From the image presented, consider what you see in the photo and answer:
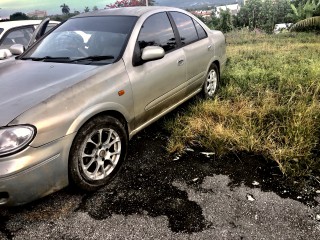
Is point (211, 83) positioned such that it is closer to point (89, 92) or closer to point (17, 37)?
point (89, 92)

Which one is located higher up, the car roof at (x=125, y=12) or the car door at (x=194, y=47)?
→ the car roof at (x=125, y=12)

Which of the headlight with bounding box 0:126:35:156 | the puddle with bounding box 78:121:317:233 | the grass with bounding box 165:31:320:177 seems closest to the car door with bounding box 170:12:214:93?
the grass with bounding box 165:31:320:177

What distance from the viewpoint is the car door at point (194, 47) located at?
14.3 feet

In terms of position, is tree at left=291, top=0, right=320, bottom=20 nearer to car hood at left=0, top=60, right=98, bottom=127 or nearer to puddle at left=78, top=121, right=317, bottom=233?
puddle at left=78, top=121, right=317, bottom=233

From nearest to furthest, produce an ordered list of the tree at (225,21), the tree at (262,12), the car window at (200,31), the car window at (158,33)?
the car window at (158,33) → the car window at (200,31) → the tree at (225,21) → the tree at (262,12)

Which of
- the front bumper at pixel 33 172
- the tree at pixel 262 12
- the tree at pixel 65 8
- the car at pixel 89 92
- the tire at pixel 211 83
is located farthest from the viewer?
the tree at pixel 65 8

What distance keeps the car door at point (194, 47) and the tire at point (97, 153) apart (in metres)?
1.56

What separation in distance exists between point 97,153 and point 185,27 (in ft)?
7.59

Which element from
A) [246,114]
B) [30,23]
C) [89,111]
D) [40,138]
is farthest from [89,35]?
[30,23]

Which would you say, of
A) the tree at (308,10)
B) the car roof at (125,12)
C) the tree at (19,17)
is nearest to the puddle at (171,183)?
the car roof at (125,12)

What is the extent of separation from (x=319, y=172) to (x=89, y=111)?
2.27 m

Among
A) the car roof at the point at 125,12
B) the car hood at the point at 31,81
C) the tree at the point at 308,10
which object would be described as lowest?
the tree at the point at 308,10

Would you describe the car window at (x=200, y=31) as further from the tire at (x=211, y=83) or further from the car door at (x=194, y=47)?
the tire at (x=211, y=83)

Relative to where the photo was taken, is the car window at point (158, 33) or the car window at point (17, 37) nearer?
the car window at point (158, 33)
